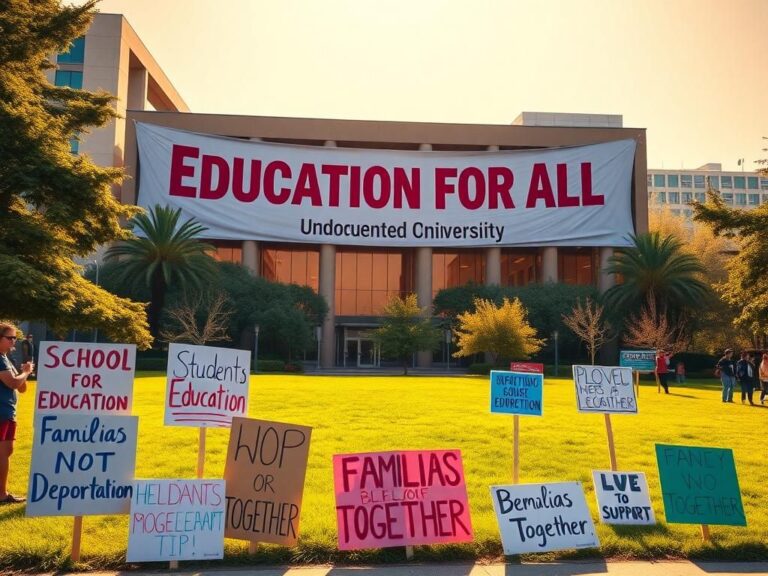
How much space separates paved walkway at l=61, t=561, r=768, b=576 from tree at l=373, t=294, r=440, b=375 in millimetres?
37971

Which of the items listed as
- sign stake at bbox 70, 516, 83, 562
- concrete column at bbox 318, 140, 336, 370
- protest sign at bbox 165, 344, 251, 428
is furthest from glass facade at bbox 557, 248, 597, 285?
sign stake at bbox 70, 516, 83, 562

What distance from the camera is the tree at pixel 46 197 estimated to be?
8.80m

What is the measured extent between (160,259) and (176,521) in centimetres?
4059

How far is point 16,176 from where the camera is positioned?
9188 mm

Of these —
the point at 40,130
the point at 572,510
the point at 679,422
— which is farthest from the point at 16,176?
the point at 679,422

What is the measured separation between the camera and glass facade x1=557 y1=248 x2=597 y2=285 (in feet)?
210

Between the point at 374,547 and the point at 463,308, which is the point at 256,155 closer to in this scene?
the point at 463,308

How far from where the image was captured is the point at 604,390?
8.14 meters

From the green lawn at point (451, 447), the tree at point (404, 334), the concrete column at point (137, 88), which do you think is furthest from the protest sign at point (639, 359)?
the concrete column at point (137, 88)

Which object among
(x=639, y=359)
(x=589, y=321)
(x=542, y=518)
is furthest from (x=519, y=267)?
(x=542, y=518)

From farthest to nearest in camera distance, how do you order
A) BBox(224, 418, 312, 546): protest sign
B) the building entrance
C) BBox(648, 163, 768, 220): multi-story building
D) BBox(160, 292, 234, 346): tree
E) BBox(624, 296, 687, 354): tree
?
1. BBox(648, 163, 768, 220): multi-story building
2. the building entrance
3. BBox(160, 292, 234, 346): tree
4. BBox(624, 296, 687, 354): tree
5. BBox(224, 418, 312, 546): protest sign

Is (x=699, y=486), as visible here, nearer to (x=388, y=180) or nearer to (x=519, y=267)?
(x=388, y=180)

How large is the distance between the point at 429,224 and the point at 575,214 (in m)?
12.7

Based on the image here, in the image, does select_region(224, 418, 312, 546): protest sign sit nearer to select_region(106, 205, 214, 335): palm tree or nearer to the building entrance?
select_region(106, 205, 214, 335): palm tree
